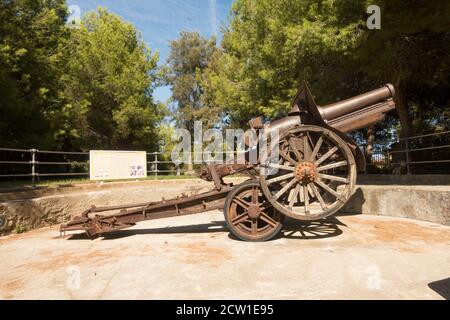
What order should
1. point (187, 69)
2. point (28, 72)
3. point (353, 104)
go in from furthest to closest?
1. point (187, 69)
2. point (28, 72)
3. point (353, 104)

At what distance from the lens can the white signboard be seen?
10.1 m

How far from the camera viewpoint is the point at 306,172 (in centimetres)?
503

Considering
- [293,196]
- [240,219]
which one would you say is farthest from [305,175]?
[240,219]

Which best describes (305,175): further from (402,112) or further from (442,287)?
(402,112)

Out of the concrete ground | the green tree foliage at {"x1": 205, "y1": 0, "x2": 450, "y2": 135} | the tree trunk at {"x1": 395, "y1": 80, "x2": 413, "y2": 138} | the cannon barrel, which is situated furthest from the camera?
the tree trunk at {"x1": 395, "y1": 80, "x2": 413, "y2": 138}

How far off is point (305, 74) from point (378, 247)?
854 cm

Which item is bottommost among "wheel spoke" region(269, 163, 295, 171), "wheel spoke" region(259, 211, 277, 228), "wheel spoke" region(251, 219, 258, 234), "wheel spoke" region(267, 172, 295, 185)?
"wheel spoke" region(251, 219, 258, 234)

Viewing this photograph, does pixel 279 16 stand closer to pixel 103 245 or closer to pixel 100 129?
pixel 103 245

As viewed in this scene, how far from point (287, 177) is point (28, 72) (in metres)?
14.7

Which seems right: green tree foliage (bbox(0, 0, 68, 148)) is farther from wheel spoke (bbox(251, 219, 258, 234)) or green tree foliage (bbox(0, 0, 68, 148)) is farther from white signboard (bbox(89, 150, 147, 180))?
wheel spoke (bbox(251, 219, 258, 234))

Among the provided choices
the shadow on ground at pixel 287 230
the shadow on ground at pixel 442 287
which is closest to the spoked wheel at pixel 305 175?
the shadow on ground at pixel 287 230

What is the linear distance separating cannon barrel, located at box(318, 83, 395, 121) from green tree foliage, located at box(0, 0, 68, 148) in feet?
38.0

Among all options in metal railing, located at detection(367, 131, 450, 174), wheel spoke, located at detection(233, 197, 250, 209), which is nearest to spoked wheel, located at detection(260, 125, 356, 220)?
wheel spoke, located at detection(233, 197, 250, 209)

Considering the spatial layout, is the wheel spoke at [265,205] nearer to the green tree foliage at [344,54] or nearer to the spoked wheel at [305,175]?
the spoked wheel at [305,175]
